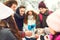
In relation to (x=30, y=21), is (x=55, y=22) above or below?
above

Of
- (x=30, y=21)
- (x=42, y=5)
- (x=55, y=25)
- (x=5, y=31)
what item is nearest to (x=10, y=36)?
(x=5, y=31)

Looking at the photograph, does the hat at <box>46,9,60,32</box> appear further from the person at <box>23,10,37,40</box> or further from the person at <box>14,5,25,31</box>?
the person at <box>14,5,25,31</box>

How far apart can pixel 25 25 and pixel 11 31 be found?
50.9 inches

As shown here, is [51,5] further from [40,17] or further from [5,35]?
[5,35]

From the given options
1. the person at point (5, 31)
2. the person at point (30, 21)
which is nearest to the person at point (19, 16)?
the person at point (30, 21)

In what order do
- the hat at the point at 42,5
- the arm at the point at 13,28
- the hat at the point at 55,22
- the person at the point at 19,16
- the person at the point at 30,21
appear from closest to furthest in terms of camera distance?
the hat at the point at 55,22, the arm at the point at 13,28, the person at the point at 30,21, the person at the point at 19,16, the hat at the point at 42,5

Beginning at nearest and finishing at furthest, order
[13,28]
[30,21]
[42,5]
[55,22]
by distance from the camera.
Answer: [55,22] → [13,28] → [30,21] → [42,5]

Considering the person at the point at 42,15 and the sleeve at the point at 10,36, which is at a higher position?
the sleeve at the point at 10,36

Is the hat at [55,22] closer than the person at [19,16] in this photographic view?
Yes

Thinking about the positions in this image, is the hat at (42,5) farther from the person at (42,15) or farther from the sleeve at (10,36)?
the sleeve at (10,36)

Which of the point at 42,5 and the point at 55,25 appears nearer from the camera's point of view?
the point at 55,25

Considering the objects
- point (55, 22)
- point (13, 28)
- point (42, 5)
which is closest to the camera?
point (55, 22)

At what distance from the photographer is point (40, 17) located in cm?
241

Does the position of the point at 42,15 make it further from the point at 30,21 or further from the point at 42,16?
the point at 30,21
